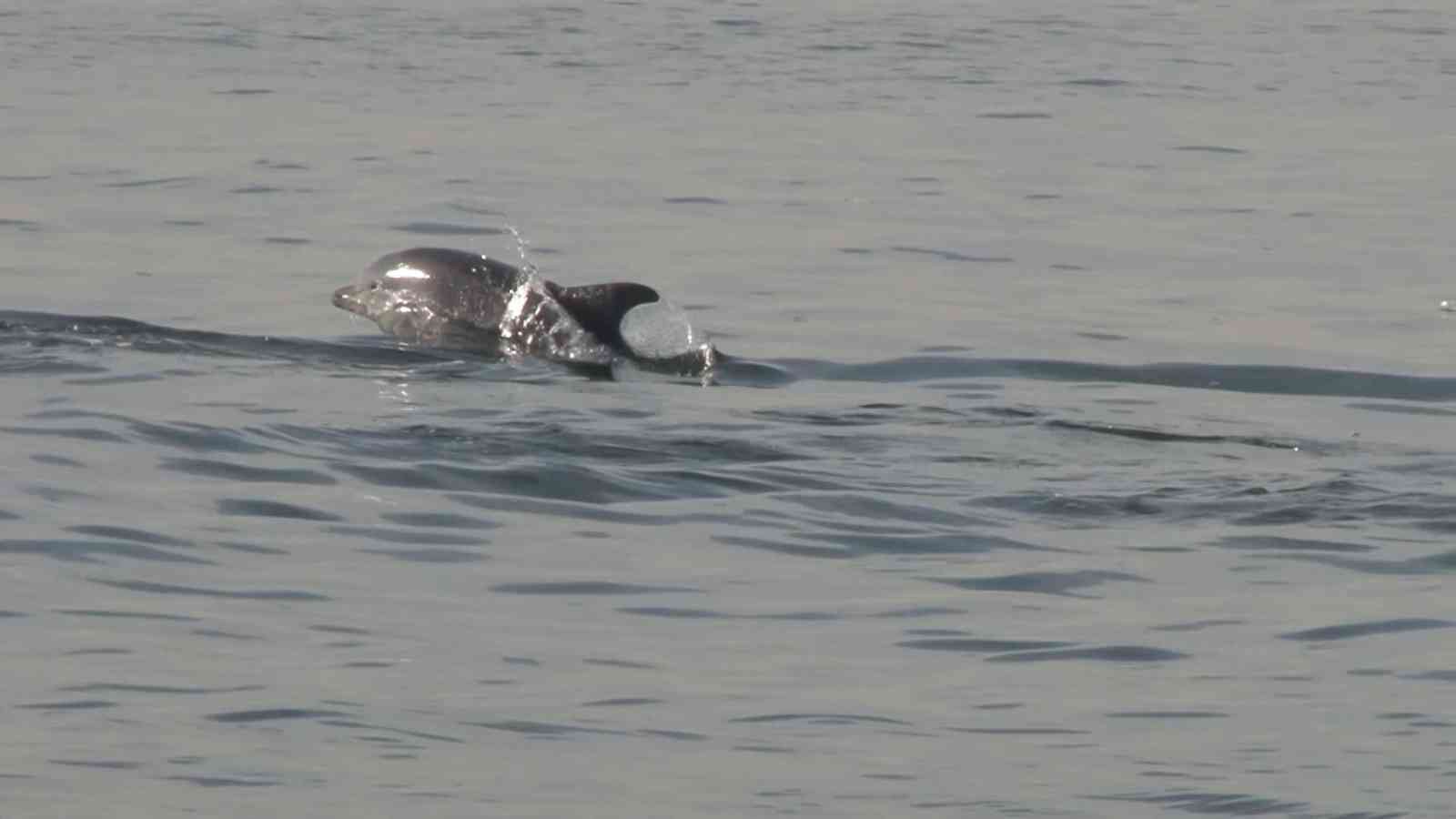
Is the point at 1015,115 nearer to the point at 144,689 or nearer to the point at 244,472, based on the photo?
the point at 244,472

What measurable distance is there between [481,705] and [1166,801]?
182cm

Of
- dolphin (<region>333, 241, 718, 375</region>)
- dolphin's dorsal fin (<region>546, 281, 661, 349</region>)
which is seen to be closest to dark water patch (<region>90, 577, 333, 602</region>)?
dolphin (<region>333, 241, 718, 375</region>)

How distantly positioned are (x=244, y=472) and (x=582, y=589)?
83.9 inches

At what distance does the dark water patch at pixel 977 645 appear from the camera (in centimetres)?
827

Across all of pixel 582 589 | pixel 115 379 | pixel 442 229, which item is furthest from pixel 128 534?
pixel 442 229

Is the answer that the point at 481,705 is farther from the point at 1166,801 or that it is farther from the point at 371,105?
the point at 371,105

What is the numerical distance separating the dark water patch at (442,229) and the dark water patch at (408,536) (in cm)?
912

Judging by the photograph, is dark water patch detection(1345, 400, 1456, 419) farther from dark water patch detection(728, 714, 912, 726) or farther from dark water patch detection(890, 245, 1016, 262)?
dark water patch detection(728, 714, 912, 726)

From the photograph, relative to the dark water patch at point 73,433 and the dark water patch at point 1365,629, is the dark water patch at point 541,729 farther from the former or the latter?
the dark water patch at point 73,433

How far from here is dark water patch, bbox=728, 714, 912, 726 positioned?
7.38 meters

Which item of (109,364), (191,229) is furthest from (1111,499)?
(191,229)

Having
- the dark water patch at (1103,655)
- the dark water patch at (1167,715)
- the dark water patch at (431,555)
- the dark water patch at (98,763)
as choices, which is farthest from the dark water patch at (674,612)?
the dark water patch at (98,763)

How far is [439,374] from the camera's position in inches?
519

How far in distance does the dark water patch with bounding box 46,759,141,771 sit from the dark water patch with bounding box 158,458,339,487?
368 cm
